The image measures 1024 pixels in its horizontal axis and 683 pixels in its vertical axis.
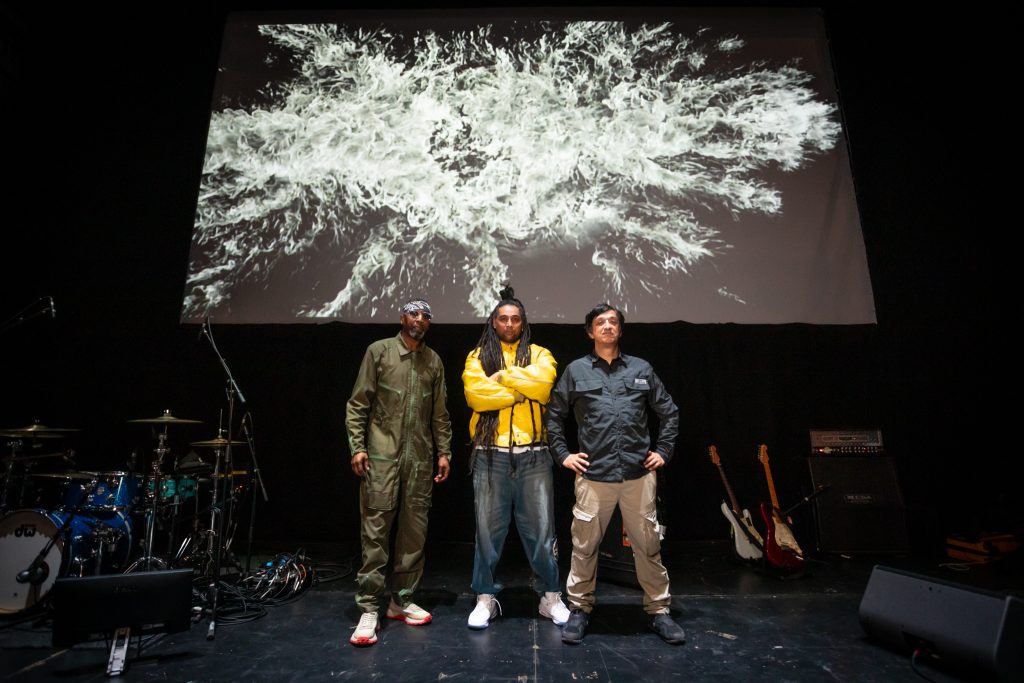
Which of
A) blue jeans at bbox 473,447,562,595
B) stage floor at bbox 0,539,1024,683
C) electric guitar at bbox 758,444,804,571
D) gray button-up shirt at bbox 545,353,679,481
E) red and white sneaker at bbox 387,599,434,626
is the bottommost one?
stage floor at bbox 0,539,1024,683

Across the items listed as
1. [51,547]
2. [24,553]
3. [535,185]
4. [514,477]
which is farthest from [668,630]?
[24,553]

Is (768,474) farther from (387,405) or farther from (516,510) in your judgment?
(387,405)

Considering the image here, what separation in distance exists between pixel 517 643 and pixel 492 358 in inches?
59.1

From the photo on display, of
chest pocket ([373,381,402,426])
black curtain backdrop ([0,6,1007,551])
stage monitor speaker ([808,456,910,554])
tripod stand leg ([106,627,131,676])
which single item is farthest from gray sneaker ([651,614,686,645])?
tripod stand leg ([106,627,131,676])

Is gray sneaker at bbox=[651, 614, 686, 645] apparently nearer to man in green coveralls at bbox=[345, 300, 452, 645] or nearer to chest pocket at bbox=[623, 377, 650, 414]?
chest pocket at bbox=[623, 377, 650, 414]

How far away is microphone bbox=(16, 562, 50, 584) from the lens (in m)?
2.61

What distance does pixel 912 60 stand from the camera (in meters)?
4.71

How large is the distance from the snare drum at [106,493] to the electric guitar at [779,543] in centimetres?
443

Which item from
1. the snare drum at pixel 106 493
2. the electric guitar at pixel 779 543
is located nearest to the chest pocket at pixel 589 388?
the electric guitar at pixel 779 543

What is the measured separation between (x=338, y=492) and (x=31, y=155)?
4.51m

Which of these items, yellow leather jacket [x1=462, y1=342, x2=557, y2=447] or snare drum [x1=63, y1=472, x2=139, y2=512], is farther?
snare drum [x1=63, y1=472, x2=139, y2=512]

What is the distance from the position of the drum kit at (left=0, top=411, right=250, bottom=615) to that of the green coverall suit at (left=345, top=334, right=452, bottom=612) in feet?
2.59

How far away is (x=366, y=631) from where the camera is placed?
2326mm

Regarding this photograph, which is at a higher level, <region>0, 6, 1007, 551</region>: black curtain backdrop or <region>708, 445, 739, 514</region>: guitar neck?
<region>0, 6, 1007, 551</region>: black curtain backdrop
